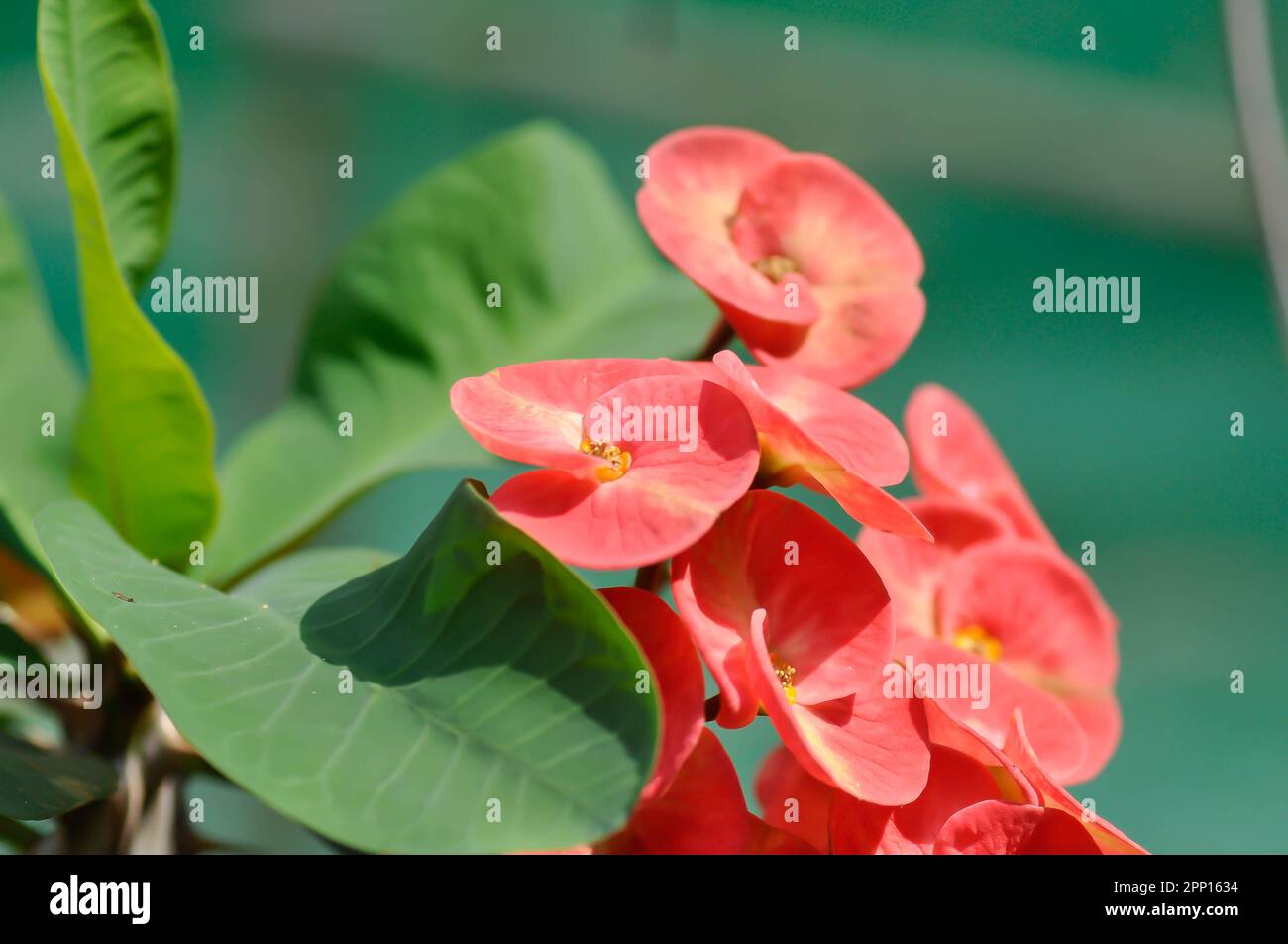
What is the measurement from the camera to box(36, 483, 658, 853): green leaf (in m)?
0.25

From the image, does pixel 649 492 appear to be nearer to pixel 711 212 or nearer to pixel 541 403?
pixel 541 403

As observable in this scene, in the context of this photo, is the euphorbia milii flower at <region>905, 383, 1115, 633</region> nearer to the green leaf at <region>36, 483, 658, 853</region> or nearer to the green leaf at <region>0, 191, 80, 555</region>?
the green leaf at <region>36, 483, 658, 853</region>

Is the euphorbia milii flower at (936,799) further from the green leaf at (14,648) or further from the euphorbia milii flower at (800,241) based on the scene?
the green leaf at (14,648)

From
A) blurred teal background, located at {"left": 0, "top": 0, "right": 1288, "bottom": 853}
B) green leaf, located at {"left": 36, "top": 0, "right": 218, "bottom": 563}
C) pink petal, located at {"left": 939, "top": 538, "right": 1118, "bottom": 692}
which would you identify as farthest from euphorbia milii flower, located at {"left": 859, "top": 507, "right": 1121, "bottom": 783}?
blurred teal background, located at {"left": 0, "top": 0, "right": 1288, "bottom": 853}

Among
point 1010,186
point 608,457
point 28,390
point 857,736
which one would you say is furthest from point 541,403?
point 1010,186

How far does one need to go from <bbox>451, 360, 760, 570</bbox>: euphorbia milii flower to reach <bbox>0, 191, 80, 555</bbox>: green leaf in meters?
0.30

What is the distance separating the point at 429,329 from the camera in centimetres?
60

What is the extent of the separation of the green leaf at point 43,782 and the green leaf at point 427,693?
0.21ft

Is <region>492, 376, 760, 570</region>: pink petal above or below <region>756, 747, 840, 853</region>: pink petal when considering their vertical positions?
above

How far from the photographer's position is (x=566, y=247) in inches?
25.8

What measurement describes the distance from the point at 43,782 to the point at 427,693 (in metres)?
0.14

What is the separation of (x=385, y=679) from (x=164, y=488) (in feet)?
0.71
